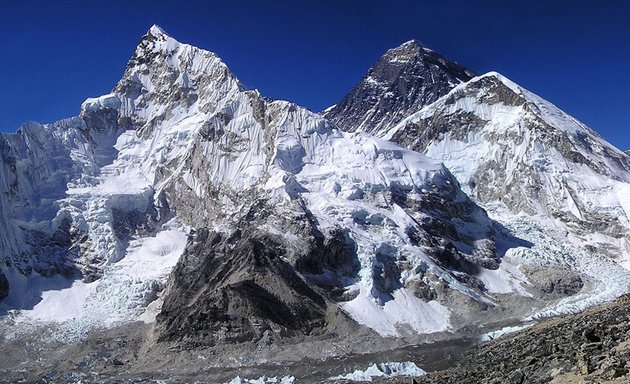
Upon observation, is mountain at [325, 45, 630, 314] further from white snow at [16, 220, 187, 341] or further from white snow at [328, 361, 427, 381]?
white snow at [16, 220, 187, 341]

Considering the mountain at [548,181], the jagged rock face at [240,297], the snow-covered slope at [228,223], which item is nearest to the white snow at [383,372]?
the jagged rock face at [240,297]

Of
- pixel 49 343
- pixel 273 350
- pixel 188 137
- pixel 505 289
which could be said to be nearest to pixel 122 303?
pixel 49 343

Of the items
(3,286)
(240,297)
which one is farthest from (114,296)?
(240,297)

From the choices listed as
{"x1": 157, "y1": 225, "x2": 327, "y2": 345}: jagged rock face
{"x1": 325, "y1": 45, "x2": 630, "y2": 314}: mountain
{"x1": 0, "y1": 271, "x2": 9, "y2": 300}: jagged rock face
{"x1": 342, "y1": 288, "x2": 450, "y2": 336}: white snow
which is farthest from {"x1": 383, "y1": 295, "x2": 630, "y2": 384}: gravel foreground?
{"x1": 0, "y1": 271, "x2": 9, "y2": 300}: jagged rock face

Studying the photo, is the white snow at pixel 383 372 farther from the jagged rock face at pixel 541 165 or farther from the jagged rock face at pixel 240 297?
the jagged rock face at pixel 541 165

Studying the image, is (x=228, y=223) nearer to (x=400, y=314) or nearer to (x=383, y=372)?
(x=400, y=314)

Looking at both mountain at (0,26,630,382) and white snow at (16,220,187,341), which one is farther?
white snow at (16,220,187,341)
